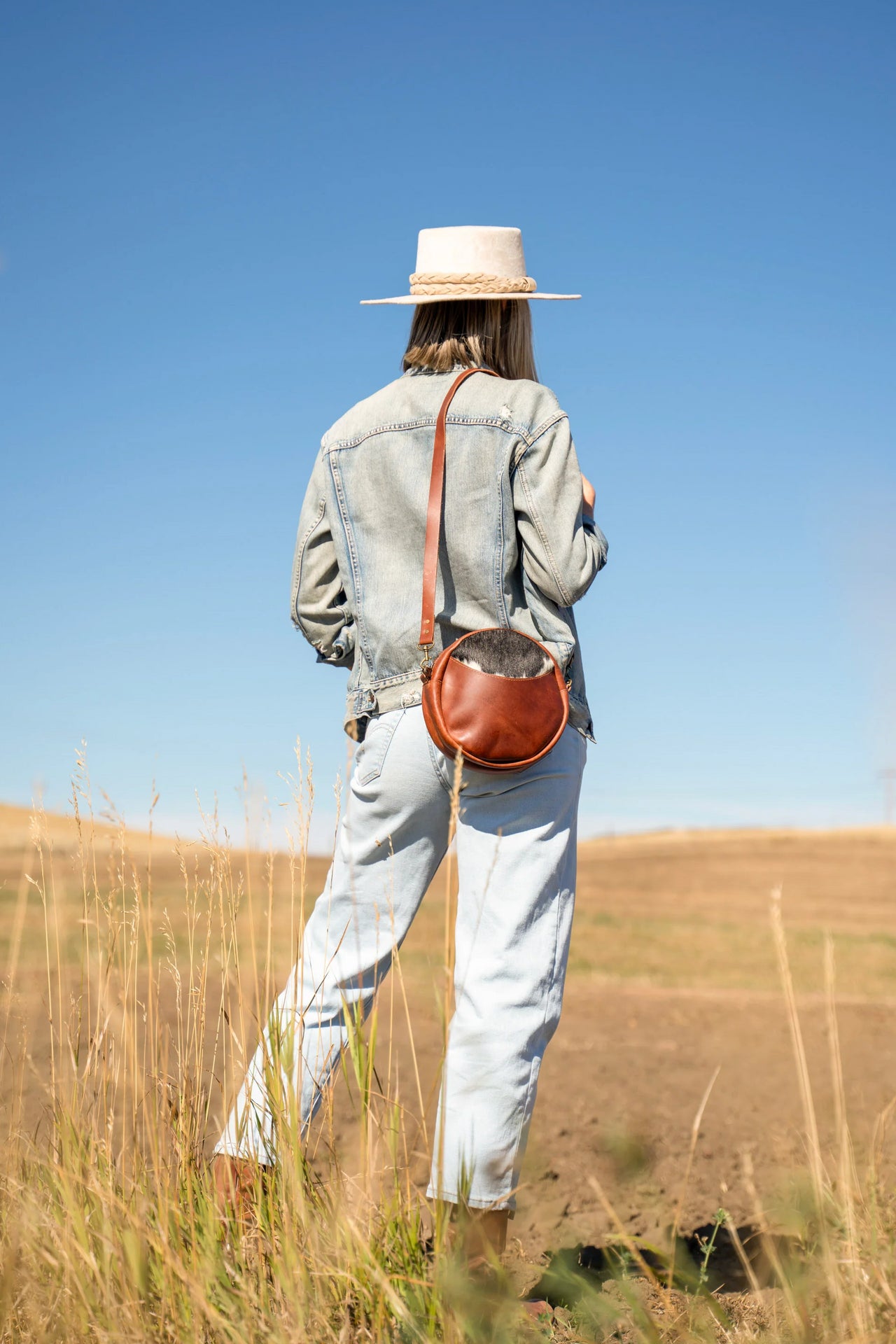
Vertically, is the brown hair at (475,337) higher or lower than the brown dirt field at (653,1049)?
higher

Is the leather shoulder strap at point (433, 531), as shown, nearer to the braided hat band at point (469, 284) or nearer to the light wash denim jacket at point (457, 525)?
the light wash denim jacket at point (457, 525)

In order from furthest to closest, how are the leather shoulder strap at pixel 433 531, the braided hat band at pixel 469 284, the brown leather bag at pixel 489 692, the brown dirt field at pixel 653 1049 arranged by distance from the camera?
the brown dirt field at pixel 653 1049, the braided hat band at pixel 469 284, the leather shoulder strap at pixel 433 531, the brown leather bag at pixel 489 692

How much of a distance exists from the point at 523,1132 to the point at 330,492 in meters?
1.36

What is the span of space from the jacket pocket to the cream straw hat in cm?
90

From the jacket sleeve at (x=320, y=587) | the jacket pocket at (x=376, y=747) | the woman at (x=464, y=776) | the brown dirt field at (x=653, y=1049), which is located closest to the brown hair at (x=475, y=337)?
the woman at (x=464, y=776)

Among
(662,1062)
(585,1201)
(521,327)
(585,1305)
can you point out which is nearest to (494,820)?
(585,1305)

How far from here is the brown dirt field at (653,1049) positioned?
126 inches

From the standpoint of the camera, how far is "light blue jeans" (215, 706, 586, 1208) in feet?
6.72

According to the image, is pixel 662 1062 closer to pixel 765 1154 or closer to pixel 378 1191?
pixel 765 1154

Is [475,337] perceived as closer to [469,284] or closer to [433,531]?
[469,284]

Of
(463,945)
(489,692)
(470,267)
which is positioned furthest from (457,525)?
(463,945)

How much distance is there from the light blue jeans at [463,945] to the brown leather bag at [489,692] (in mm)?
91

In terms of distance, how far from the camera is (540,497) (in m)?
2.14

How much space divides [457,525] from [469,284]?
554 millimetres
